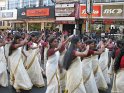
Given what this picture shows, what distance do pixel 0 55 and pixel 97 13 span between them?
752 inches

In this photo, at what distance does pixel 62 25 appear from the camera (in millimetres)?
32969

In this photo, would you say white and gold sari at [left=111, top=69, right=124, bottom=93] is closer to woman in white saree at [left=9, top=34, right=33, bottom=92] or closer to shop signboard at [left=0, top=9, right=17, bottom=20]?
woman in white saree at [left=9, top=34, right=33, bottom=92]

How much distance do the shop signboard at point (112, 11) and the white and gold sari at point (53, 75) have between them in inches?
824

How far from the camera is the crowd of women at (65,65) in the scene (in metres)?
7.11

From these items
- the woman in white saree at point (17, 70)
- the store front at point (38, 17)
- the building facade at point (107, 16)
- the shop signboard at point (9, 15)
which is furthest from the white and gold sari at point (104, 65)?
the shop signboard at point (9, 15)

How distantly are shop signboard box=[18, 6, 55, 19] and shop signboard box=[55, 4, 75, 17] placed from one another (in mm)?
721

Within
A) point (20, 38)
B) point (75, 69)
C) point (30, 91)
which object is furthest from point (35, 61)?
point (75, 69)

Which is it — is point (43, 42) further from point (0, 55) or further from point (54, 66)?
point (54, 66)

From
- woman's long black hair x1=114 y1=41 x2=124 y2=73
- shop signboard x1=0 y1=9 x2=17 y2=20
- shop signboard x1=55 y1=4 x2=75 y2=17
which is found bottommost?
shop signboard x1=0 y1=9 x2=17 y2=20

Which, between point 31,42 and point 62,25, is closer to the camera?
point 31,42

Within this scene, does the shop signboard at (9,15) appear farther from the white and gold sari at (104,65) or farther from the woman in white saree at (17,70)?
the woman in white saree at (17,70)

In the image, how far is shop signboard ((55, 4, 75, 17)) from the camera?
31.2 metres

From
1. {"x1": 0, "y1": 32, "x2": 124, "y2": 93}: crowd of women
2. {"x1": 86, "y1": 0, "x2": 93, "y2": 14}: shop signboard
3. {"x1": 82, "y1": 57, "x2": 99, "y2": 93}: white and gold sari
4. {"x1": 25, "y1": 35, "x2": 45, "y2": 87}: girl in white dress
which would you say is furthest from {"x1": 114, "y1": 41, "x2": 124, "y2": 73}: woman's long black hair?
{"x1": 86, "y1": 0, "x2": 93, "y2": 14}: shop signboard

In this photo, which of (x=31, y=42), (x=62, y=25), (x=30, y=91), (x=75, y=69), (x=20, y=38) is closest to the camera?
(x=75, y=69)
